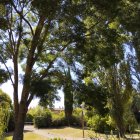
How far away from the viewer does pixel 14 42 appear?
1667 cm

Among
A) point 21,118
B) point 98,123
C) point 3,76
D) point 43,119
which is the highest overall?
point 43,119

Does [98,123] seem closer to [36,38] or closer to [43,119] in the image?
[43,119]

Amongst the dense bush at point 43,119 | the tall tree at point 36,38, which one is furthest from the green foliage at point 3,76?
the dense bush at point 43,119

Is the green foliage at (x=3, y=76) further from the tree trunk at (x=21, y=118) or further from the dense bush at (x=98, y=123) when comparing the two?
the dense bush at (x=98, y=123)

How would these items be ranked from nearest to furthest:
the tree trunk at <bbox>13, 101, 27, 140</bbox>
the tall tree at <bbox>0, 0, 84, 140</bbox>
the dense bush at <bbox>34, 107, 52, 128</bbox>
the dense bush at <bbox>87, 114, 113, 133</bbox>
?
1. the tall tree at <bbox>0, 0, 84, 140</bbox>
2. the tree trunk at <bbox>13, 101, 27, 140</bbox>
3. the dense bush at <bbox>87, 114, 113, 133</bbox>
4. the dense bush at <bbox>34, 107, 52, 128</bbox>

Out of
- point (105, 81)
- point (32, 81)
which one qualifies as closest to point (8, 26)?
point (32, 81)

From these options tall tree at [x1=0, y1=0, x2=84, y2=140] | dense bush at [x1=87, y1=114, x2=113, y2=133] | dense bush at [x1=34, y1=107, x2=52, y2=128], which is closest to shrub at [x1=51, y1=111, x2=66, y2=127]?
dense bush at [x1=34, y1=107, x2=52, y2=128]

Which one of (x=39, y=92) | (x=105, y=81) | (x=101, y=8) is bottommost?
(x=39, y=92)

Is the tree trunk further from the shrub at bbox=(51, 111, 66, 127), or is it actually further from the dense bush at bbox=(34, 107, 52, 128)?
the shrub at bbox=(51, 111, 66, 127)

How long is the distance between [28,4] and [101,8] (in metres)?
2.93

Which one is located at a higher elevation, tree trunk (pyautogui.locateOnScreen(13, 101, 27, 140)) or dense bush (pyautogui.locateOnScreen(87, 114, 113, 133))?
dense bush (pyautogui.locateOnScreen(87, 114, 113, 133))

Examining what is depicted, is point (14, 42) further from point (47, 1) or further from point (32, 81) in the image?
point (47, 1)

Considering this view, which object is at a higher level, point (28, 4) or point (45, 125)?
point (28, 4)

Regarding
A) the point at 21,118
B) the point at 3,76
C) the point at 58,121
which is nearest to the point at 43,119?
the point at 58,121
